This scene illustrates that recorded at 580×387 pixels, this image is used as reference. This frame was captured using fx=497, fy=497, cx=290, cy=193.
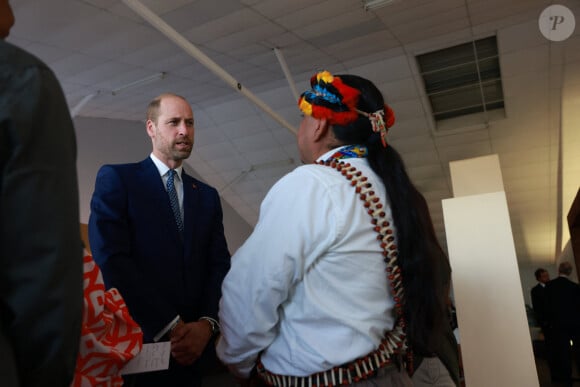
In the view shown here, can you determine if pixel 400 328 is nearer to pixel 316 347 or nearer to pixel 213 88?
pixel 316 347

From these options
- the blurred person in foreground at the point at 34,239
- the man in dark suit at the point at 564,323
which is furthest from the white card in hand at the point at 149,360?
the man in dark suit at the point at 564,323

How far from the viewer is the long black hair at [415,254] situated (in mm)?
1388

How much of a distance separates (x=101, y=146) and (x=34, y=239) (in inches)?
330

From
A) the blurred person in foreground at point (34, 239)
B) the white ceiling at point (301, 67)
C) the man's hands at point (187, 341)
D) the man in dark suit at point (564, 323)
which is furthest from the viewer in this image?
the man in dark suit at point (564, 323)

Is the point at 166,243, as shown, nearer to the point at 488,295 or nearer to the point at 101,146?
the point at 488,295

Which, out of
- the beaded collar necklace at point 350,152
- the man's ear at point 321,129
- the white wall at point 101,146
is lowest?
the beaded collar necklace at point 350,152

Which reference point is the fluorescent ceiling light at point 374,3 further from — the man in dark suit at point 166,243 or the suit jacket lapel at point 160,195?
the suit jacket lapel at point 160,195

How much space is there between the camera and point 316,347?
1.27m

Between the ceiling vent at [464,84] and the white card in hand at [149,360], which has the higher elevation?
the ceiling vent at [464,84]

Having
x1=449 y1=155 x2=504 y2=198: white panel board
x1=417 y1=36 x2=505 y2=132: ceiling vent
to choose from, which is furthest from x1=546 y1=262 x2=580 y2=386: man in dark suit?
x1=417 y1=36 x2=505 y2=132: ceiling vent

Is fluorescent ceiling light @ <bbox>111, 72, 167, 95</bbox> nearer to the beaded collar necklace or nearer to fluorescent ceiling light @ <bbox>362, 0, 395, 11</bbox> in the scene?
fluorescent ceiling light @ <bbox>362, 0, 395, 11</bbox>

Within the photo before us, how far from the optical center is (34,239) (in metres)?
0.75

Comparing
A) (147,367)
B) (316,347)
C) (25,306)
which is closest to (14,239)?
(25,306)
